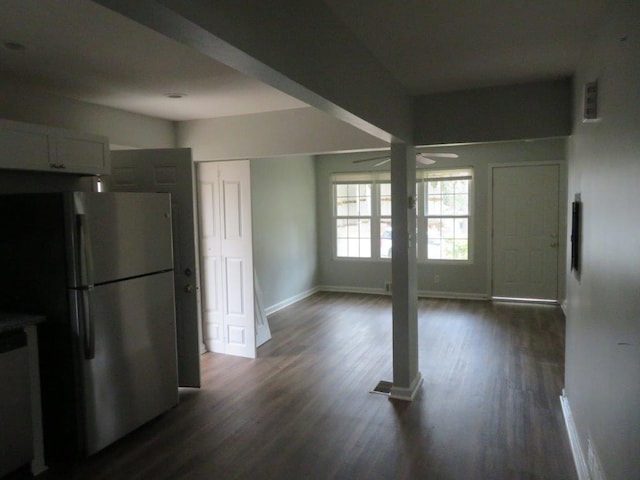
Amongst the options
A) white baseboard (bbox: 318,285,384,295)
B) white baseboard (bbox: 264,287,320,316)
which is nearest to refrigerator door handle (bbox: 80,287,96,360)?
white baseboard (bbox: 264,287,320,316)

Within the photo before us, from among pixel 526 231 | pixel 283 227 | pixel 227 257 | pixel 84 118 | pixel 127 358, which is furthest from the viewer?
pixel 283 227

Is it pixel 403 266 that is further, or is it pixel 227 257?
pixel 227 257

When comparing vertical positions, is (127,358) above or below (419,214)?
below

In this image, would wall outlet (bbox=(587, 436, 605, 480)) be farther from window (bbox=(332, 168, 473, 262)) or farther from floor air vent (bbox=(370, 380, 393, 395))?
window (bbox=(332, 168, 473, 262))

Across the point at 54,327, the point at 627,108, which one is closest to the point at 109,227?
the point at 54,327

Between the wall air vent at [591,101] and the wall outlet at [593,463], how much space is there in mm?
1603

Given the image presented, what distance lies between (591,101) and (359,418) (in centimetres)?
251

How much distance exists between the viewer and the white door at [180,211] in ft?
12.6

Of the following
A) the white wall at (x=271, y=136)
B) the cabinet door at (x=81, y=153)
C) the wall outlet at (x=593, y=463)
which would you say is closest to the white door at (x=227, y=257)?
the white wall at (x=271, y=136)

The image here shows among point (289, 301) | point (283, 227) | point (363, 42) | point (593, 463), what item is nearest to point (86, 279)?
point (363, 42)

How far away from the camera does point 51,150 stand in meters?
3.03

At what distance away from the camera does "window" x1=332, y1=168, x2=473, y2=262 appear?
727 centimetres

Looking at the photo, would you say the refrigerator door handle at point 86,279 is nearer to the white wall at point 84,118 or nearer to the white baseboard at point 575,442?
the white wall at point 84,118

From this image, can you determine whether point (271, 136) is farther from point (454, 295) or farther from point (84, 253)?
point (454, 295)
